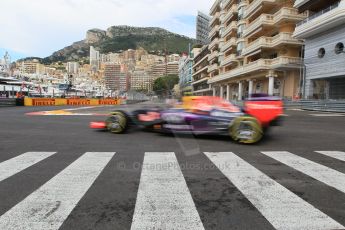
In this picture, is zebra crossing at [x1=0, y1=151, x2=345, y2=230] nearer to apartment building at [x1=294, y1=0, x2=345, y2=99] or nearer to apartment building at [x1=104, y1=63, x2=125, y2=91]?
apartment building at [x1=294, y1=0, x2=345, y2=99]

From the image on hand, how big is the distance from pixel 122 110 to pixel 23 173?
4.84 meters

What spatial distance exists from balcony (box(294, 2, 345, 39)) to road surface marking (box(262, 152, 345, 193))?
21.1m

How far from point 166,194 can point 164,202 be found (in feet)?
0.83

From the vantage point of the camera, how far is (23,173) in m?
4.41

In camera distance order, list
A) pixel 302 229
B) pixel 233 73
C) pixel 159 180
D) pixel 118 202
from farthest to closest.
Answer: pixel 233 73, pixel 159 180, pixel 118 202, pixel 302 229

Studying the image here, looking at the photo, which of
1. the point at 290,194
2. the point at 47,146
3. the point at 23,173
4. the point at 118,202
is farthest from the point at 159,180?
the point at 47,146

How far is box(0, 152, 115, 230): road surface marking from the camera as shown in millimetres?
2752

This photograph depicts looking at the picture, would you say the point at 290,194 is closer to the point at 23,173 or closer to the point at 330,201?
the point at 330,201

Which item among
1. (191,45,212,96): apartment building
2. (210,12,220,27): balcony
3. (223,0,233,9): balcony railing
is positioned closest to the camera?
(223,0,233,9): balcony railing

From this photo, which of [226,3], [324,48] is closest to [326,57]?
[324,48]

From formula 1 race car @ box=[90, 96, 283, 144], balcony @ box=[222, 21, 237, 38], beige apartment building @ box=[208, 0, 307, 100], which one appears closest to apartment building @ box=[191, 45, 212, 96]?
balcony @ box=[222, 21, 237, 38]

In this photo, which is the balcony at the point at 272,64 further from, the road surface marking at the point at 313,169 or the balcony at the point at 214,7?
the road surface marking at the point at 313,169

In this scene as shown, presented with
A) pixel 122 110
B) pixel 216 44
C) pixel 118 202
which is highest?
pixel 216 44

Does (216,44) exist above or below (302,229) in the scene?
above
